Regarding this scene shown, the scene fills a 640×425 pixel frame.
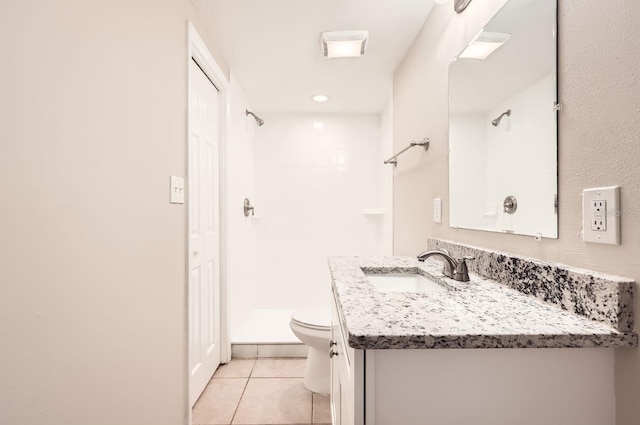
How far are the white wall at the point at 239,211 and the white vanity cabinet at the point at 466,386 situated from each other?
1799mm

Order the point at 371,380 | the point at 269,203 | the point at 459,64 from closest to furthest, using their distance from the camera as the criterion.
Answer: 1. the point at 371,380
2. the point at 459,64
3. the point at 269,203

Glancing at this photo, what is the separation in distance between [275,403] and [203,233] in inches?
41.4

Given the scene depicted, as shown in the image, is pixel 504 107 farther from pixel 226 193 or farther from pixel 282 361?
pixel 282 361

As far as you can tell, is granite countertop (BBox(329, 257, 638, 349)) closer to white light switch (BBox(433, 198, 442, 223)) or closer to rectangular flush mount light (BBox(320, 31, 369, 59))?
white light switch (BBox(433, 198, 442, 223))

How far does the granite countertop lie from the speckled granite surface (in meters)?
0.02

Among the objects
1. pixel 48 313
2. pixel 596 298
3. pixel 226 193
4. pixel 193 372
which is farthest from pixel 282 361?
pixel 596 298

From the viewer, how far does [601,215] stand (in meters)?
0.69

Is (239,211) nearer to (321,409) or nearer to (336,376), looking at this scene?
(321,409)

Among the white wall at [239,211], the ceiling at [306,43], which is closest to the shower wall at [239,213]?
the white wall at [239,211]

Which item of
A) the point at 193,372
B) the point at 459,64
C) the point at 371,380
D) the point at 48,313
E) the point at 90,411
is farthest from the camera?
the point at 193,372

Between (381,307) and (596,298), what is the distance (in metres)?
0.44

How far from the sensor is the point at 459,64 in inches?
53.9

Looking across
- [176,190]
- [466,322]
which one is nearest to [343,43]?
[176,190]

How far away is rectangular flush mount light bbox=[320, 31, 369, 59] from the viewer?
178cm
